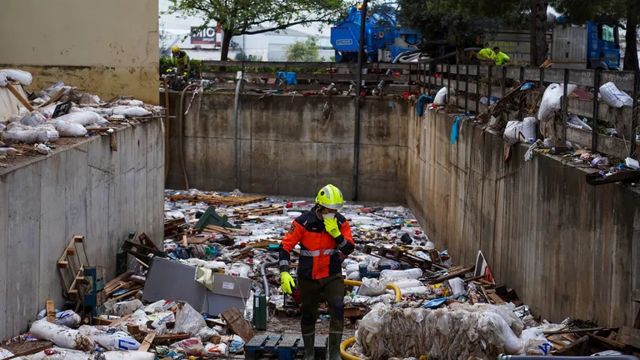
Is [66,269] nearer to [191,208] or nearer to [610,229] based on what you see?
[610,229]

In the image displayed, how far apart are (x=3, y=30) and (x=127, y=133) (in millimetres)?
3837

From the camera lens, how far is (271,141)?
28453mm

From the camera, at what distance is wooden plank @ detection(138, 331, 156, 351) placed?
1049 centimetres

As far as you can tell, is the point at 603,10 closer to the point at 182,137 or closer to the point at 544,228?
the point at 182,137

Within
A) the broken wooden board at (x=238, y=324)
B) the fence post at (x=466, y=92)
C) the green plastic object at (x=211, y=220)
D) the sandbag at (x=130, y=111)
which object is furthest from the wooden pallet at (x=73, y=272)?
the green plastic object at (x=211, y=220)

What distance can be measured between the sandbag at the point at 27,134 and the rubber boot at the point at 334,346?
4870 mm

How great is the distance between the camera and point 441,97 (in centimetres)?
2073

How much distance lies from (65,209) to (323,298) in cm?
394

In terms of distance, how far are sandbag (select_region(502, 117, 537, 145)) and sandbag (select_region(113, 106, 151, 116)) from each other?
261 inches

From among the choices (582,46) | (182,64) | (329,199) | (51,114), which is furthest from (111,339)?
(582,46)

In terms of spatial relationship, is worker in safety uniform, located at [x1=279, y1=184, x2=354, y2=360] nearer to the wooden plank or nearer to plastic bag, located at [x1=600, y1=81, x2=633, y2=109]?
the wooden plank

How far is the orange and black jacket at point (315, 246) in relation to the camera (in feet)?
31.2

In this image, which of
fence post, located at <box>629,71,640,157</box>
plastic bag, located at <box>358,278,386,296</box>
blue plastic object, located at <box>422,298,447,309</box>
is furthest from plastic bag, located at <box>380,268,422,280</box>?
fence post, located at <box>629,71,640,157</box>

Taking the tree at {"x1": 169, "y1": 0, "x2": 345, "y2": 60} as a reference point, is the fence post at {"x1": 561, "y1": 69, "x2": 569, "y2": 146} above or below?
below
